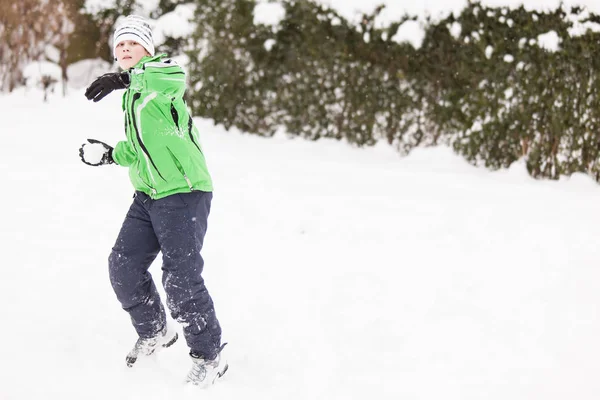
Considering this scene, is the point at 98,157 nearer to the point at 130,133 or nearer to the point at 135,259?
the point at 130,133

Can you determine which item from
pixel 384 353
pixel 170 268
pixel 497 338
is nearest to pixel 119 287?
pixel 170 268

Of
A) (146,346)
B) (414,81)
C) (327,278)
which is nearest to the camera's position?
(146,346)

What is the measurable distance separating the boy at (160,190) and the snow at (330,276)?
1.10 ft

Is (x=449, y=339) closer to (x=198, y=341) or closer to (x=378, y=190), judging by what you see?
(x=198, y=341)

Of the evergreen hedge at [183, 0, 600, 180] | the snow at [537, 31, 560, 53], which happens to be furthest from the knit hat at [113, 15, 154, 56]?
the snow at [537, 31, 560, 53]

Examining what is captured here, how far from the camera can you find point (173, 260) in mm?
2779

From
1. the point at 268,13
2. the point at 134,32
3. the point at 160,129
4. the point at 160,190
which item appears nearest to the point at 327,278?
the point at 160,190

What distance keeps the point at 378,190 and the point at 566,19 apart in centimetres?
224

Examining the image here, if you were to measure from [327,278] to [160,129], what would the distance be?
1.82 meters

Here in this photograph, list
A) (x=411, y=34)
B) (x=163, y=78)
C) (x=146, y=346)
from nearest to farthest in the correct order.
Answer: (x=163, y=78), (x=146, y=346), (x=411, y=34)

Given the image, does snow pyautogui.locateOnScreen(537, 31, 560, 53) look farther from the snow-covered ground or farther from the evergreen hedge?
the snow-covered ground

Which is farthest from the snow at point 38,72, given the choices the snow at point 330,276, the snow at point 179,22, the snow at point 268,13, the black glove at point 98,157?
the black glove at point 98,157

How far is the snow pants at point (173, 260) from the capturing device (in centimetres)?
277

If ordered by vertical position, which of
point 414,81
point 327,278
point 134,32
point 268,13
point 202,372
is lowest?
point 202,372
